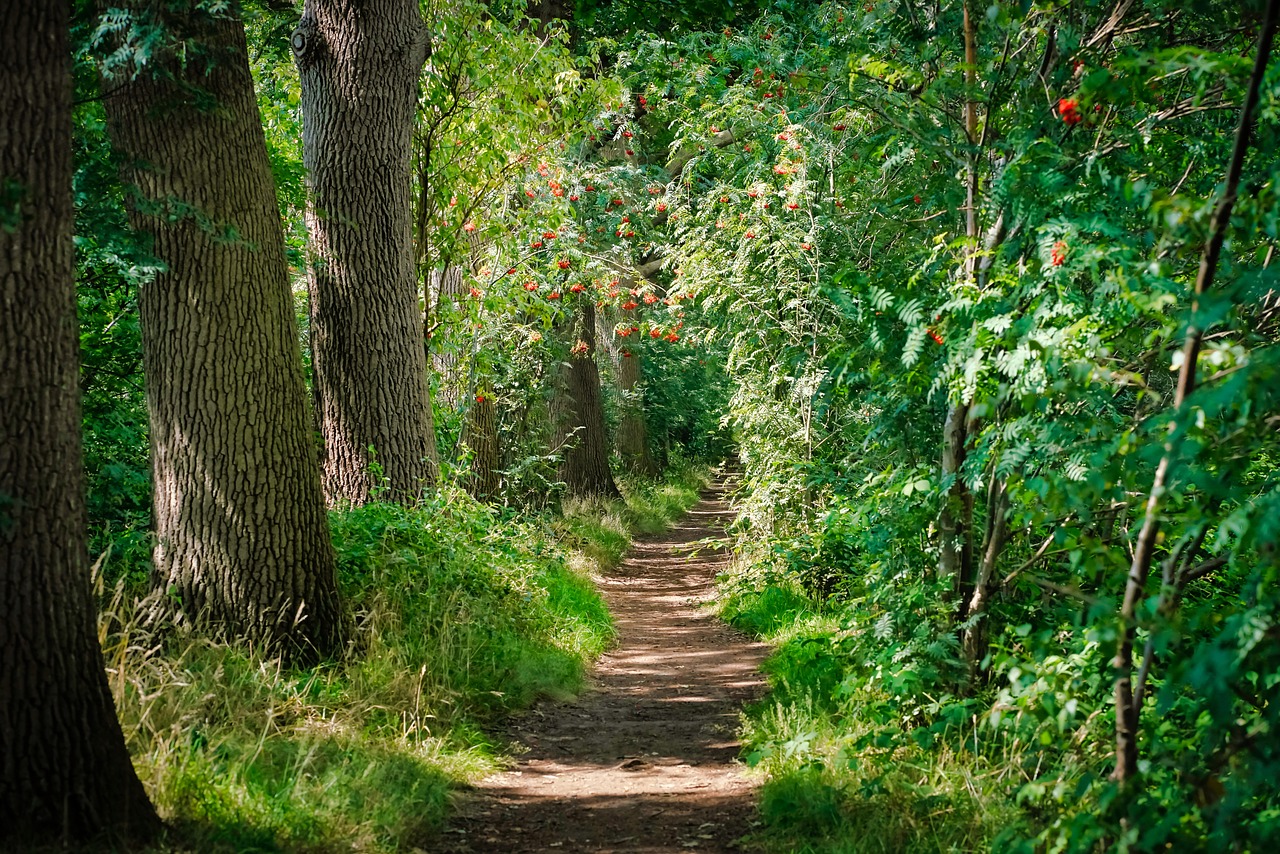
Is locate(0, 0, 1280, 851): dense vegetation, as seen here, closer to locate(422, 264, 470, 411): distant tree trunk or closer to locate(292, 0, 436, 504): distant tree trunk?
locate(292, 0, 436, 504): distant tree trunk

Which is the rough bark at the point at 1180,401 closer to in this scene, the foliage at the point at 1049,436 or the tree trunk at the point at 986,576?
the foliage at the point at 1049,436

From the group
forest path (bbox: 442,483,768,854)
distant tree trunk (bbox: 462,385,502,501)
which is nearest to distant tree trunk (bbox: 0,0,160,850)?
forest path (bbox: 442,483,768,854)

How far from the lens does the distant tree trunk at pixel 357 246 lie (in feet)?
26.4

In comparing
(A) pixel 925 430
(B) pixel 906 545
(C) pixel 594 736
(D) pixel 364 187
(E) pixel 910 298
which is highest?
(D) pixel 364 187

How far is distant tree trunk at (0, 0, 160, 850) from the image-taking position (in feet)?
11.6

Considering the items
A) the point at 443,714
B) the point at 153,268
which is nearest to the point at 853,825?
the point at 443,714

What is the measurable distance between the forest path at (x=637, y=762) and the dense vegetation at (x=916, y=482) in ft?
0.75

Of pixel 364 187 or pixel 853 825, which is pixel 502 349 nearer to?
pixel 364 187

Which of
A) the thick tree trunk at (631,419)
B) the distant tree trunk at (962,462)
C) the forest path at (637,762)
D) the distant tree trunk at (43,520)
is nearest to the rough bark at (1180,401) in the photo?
the distant tree trunk at (962,462)

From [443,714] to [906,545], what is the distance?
9.19ft

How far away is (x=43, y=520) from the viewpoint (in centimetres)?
363

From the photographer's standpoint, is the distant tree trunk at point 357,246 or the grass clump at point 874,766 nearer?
the grass clump at point 874,766

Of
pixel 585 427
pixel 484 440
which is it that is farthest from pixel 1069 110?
pixel 585 427

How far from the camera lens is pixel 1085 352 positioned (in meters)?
3.62
